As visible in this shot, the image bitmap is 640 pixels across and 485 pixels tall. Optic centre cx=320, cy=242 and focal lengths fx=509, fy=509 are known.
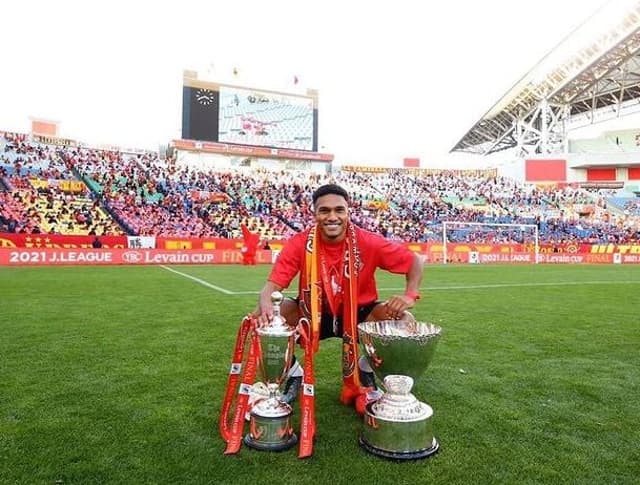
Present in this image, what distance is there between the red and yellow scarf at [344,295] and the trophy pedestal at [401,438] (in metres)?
0.68

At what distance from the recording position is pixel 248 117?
124 feet

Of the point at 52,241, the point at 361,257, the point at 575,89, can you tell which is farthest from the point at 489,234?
the point at 361,257

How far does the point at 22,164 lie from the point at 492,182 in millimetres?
36399

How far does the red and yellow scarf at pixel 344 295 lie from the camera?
3.12 m

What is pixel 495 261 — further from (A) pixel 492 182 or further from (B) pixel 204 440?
(B) pixel 204 440

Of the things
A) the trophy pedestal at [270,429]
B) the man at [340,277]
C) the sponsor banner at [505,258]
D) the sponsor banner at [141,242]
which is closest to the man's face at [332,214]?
the man at [340,277]

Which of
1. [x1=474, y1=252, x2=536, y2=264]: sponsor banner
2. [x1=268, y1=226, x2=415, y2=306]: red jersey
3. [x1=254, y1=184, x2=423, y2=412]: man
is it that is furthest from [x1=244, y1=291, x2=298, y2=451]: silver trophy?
[x1=474, y1=252, x2=536, y2=264]: sponsor banner

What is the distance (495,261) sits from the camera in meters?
25.9

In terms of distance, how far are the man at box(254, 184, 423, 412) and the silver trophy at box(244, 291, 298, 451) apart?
14.9 inches

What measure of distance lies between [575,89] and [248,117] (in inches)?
1231

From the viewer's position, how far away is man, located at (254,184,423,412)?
3127mm

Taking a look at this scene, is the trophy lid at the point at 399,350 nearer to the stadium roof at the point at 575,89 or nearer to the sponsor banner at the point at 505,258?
the sponsor banner at the point at 505,258

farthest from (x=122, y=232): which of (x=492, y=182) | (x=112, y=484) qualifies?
(x=492, y=182)

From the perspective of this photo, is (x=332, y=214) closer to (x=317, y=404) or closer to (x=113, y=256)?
(x=317, y=404)
